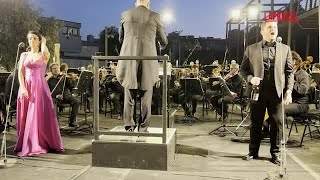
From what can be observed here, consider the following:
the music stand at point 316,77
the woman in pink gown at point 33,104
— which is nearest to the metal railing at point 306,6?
the music stand at point 316,77

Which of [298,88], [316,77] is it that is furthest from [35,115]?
[316,77]

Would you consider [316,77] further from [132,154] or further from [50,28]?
[50,28]

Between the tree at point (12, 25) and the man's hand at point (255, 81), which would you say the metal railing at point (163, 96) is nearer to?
the man's hand at point (255, 81)

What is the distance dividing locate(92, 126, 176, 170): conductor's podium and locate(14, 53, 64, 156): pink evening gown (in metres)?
1.27

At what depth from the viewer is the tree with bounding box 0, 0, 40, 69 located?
22.7 metres

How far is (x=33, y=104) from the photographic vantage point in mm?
5734

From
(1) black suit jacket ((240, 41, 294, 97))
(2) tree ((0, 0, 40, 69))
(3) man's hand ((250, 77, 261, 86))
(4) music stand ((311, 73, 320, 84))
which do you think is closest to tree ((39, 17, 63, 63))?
(2) tree ((0, 0, 40, 69))

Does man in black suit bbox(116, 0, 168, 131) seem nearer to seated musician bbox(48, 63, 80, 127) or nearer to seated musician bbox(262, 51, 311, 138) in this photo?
seated musician bbox(262, 51, 311, 138)

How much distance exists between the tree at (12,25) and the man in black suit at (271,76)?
19.7m

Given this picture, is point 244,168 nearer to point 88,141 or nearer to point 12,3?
point 88,141

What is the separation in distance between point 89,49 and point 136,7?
1894 inches

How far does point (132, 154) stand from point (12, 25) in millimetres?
20324

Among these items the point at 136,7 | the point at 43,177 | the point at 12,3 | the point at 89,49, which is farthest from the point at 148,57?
the point at 89,49

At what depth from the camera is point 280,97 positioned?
523cm
